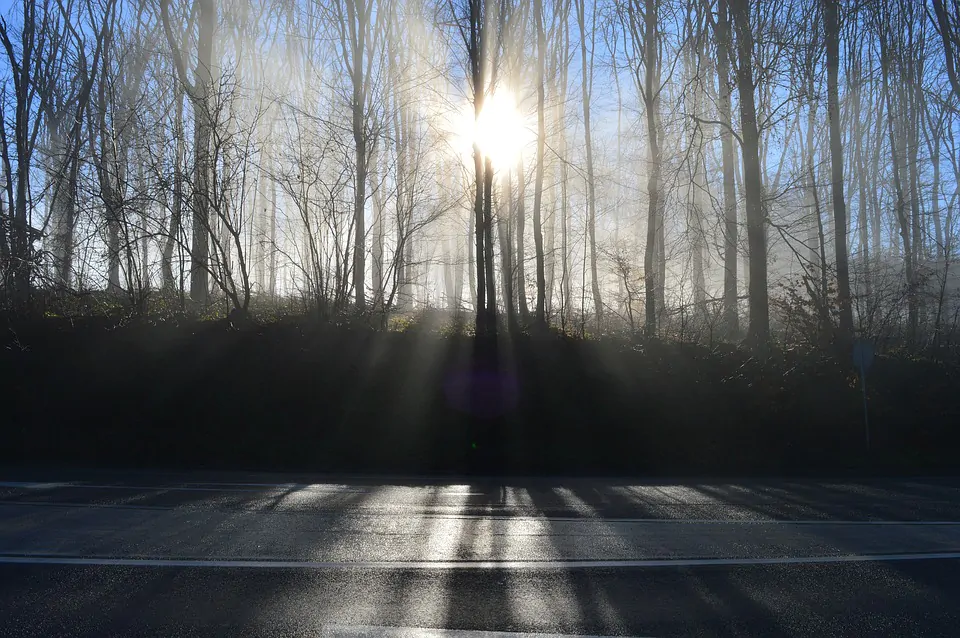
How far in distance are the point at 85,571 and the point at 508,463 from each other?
8959 mm

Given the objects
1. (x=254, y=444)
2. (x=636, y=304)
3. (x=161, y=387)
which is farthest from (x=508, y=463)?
(x=636, y=304)

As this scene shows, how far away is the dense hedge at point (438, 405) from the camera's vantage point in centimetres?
1388

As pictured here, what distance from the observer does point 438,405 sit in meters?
15.1

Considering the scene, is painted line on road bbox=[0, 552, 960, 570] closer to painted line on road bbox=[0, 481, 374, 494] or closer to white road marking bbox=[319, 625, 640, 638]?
white road marking bbox=[319, 625, 640, 638]

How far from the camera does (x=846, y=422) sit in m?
15.8

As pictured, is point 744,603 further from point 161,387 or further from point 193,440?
point 161,387

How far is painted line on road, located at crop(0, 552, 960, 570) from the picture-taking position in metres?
5.95

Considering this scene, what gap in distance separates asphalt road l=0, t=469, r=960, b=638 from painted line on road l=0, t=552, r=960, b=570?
0.09ft

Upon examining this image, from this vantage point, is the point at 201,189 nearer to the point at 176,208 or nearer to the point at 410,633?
the point at 176,208

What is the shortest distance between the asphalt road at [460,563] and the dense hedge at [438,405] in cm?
394

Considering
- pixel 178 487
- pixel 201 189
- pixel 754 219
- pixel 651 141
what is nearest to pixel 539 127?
pixel 651 141

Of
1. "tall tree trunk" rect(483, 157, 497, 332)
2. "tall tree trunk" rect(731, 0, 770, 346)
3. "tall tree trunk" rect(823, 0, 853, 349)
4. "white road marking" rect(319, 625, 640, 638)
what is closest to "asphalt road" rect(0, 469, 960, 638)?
"white road marking" rect(319, 625, 640, 638)

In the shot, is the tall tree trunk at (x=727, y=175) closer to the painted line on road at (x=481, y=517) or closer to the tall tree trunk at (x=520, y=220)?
the tall tree trunk at (x=520, y=220)

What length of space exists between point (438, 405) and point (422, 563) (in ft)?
29.4
